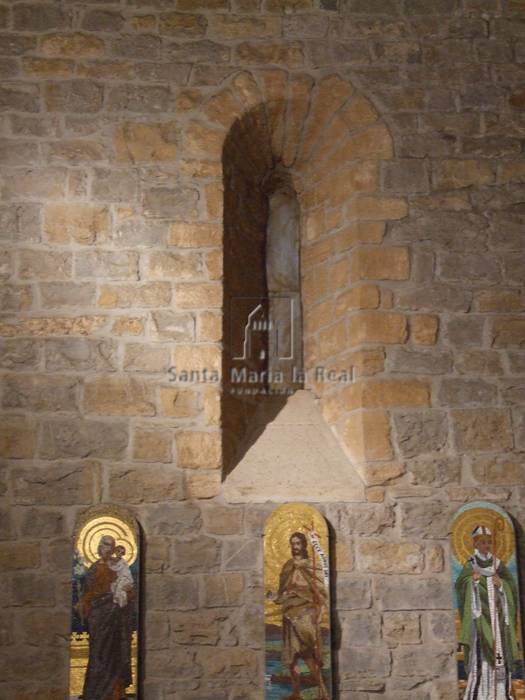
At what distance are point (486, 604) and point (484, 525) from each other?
370 millimetres

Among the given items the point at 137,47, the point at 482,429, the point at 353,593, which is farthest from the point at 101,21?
the point at 353,593

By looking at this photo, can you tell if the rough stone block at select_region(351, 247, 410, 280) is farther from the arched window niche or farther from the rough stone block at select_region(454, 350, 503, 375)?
the rough stone block at select_region(454, 350, 503, 375)

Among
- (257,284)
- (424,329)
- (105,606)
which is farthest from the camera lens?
(257,284)

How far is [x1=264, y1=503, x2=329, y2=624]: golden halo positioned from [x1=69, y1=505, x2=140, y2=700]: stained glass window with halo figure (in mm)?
619

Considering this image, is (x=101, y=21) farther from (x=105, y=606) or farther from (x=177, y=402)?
(x=105, y=606)

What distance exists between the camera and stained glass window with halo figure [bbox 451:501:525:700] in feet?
13.5

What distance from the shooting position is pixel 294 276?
17.0 feet

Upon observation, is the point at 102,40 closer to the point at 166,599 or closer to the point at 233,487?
the point at 233,487

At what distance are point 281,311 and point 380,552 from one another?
5.09 feet

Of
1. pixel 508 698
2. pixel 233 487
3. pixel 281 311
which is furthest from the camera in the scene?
pixel 281 311

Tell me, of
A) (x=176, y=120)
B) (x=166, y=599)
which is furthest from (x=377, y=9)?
(x=166, y=599)

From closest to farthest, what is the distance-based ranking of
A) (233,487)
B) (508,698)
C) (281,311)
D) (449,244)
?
(508,698) → (233,487) → (449,244) → (281,311)

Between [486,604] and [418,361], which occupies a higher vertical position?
[418,361]

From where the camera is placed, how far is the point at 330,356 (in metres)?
4.83
